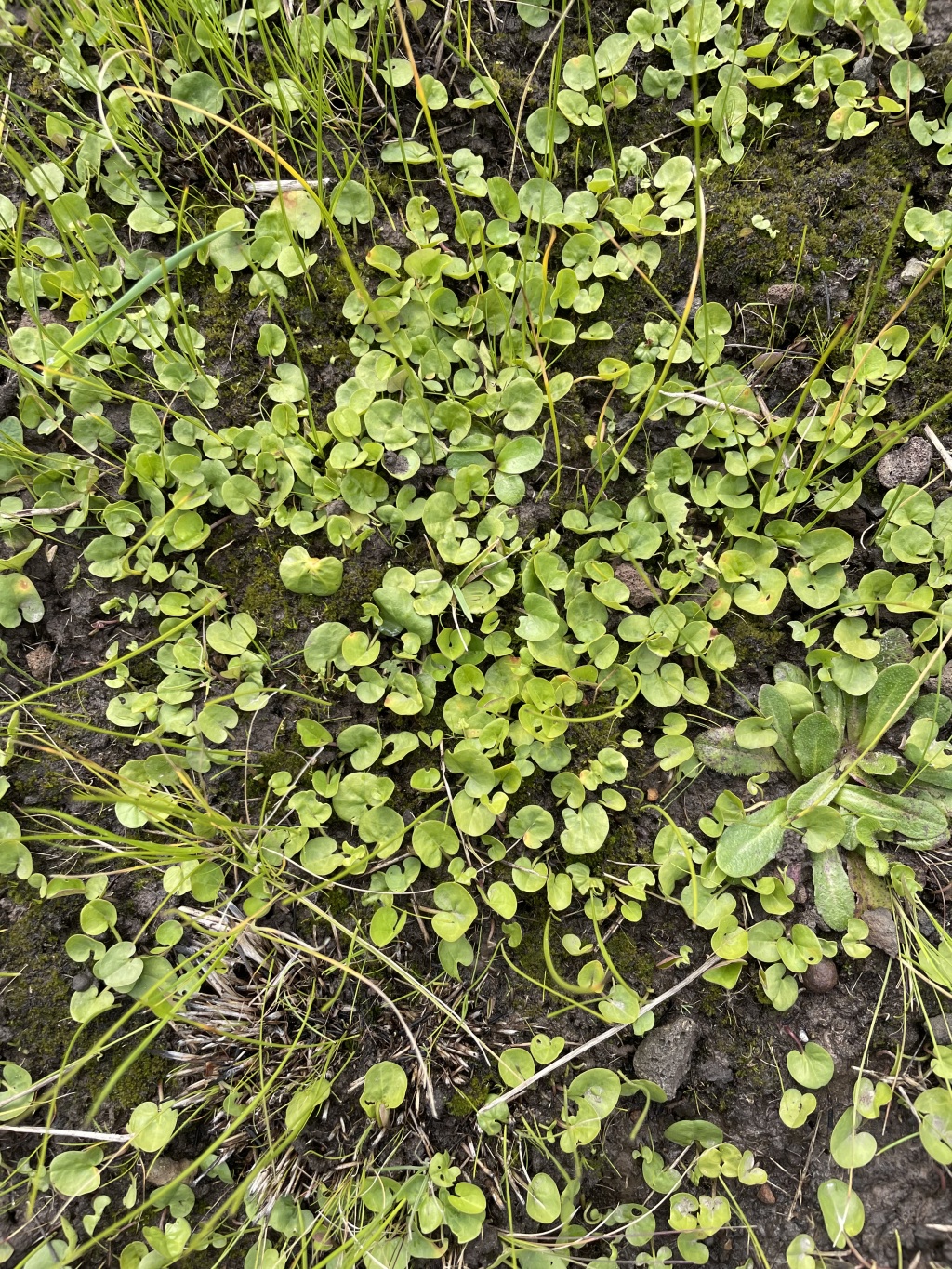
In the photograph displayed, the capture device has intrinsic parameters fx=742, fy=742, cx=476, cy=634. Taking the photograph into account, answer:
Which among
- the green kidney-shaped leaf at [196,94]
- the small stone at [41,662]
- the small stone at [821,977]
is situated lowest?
the small stone at [821,977]

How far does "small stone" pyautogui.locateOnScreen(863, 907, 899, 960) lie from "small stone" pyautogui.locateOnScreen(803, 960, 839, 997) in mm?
105

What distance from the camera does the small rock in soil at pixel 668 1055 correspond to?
1.54 meters

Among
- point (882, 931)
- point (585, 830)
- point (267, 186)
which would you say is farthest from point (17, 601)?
point (882, 931)

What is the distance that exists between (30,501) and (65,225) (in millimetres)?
637

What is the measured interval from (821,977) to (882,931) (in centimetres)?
17

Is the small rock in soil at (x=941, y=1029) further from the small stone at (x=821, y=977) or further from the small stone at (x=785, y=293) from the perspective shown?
the small stone at (x=785, y=293)

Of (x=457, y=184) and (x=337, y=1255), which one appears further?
(x=457, y=184)

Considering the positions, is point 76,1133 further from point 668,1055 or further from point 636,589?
point 636,589

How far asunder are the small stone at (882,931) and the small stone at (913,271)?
143 cm

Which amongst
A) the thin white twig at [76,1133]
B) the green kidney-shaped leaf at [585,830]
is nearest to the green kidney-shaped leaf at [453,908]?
the green kidney-shaped leaf at [585,830]

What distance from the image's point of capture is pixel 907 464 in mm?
1698

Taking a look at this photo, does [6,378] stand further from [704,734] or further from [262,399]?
[704,734]

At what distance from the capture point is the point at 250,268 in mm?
1766

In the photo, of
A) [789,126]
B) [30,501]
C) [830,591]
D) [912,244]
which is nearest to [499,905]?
[830,591]
